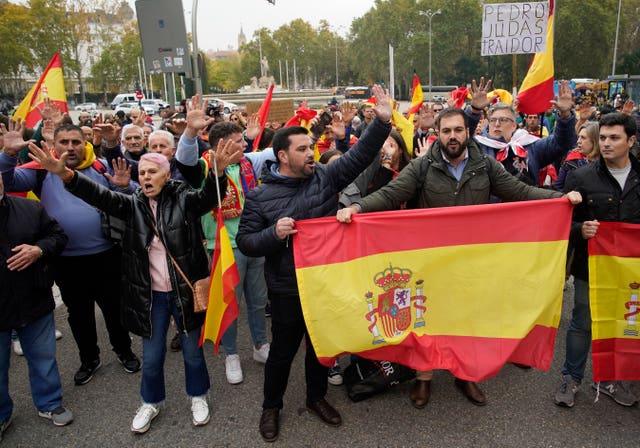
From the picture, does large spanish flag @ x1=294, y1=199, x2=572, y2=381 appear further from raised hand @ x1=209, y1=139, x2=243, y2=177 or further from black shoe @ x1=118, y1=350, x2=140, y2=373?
black shoe @ x1=118, y1=350, x2=140, y2=373

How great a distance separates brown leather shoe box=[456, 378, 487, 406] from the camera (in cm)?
336

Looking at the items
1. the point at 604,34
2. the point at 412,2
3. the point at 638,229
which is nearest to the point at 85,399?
the point at 638,229

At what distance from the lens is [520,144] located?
4125mm

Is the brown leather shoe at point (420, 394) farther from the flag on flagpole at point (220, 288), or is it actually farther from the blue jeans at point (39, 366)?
the blue jeans at point (39, 366)

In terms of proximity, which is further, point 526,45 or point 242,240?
point 526,45

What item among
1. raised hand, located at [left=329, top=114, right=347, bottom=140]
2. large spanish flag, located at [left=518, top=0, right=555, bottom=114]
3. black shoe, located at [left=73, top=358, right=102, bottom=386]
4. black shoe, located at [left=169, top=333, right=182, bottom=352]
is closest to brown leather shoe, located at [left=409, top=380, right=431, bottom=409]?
black shoe, located at [left=169, top=333, right=182, bottom=352]

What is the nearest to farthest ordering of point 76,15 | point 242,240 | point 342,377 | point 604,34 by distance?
point 242,240, point 342,377, point 604,34, point 76,15

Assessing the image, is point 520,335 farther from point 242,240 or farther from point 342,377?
point 242,240

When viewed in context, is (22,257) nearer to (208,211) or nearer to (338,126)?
(208,211)

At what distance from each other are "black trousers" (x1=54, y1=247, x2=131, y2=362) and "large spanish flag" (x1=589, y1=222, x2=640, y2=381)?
3584mm

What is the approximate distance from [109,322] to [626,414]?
391 cm

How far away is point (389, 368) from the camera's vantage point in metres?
3.54

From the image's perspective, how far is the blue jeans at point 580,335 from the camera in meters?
3.29

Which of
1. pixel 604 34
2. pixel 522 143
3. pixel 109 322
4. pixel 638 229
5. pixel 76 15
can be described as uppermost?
pixel 76 15
